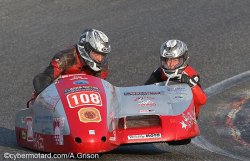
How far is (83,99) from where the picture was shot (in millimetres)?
9969

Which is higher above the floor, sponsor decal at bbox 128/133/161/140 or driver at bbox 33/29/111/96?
driver at bbox 33/29/111/96

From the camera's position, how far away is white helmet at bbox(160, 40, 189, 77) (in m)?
11.4

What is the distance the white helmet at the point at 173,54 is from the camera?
450 inches

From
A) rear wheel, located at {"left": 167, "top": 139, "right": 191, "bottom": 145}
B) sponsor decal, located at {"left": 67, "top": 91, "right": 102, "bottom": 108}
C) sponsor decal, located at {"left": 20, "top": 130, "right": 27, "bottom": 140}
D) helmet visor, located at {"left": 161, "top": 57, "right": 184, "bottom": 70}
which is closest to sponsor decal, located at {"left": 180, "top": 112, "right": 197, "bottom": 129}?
rear wheel, located at {"left": 167, "top": 139, "right": 191, "bottom": 145}

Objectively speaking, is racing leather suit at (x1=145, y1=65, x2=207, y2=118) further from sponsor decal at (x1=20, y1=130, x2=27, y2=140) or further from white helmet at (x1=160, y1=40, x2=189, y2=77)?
sponsor decal at (x1=20, y1=130, x2=27, y2=140)

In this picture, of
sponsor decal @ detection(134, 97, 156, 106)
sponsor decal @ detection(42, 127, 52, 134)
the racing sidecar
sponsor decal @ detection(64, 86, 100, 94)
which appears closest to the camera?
the racing sidecar

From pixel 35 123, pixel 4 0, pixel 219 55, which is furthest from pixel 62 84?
pixel 4 0

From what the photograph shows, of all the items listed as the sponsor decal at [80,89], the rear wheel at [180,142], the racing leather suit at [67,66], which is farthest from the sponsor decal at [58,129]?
the rear wheel at [180,142]

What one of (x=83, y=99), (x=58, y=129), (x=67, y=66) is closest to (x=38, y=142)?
(x=58, y=129)

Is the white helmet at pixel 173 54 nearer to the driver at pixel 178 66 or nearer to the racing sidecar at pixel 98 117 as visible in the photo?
the driver at pixel 178 66

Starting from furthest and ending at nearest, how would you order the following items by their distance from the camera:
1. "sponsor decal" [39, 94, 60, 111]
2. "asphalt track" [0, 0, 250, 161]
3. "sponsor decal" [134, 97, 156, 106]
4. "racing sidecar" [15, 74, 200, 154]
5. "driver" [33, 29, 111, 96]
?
1. "asphalt track" [0, 0, 250, 161]
2. "driver" [33, 29, 111, 96]
3. "sponsor decal" [134, 97, 156, 106]
4. "sponsor decal" [39, 94, 60, 111]
5. "racing sidecar" [15, 74, 200, 154]

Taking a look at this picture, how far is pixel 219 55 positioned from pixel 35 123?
6697 millimetres

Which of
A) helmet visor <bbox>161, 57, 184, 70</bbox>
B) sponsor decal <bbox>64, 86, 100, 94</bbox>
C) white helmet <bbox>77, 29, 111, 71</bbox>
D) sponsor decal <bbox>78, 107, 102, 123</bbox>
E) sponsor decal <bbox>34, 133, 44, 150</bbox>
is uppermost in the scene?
white helmet <bbox>77, 29, 111, 71</bbox>

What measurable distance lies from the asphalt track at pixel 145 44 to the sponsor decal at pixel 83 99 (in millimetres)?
1043
